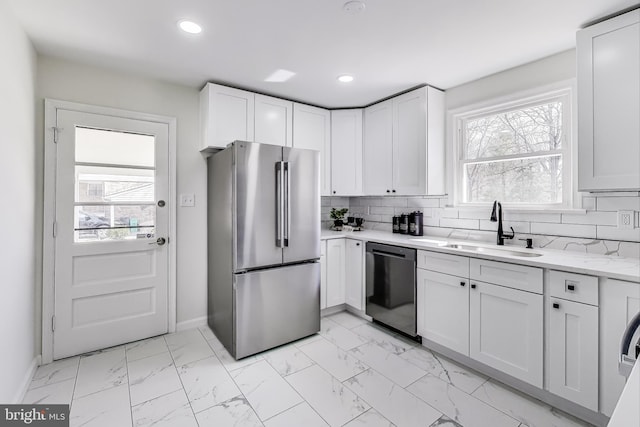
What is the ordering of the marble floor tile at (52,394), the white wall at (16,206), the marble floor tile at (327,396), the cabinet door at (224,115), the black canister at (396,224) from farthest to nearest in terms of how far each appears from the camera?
1. the black canister at (396,224)
2. the cabinet door at (224,115)
3. the marble floor tile at (52,394)
4. the marble floor tile at (327,396)
5. the white wall at (16,206)

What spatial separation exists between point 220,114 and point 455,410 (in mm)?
2933

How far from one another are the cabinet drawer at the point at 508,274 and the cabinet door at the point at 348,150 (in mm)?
1714

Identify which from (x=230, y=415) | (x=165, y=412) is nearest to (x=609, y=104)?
(x=230, y=415)

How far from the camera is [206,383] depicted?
7.02ft

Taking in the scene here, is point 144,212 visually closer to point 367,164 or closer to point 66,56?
point 66,56

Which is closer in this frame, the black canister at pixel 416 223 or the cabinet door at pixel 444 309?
the cabinet door at pixel 444 309

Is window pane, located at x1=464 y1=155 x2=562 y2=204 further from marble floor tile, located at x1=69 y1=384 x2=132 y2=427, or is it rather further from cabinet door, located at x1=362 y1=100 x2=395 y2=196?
marble floor tile, located at x1=69 y1=384 x2=132 y2=427

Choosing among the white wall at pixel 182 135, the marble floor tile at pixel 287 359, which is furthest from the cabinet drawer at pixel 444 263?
the white wall at pixel 182 135

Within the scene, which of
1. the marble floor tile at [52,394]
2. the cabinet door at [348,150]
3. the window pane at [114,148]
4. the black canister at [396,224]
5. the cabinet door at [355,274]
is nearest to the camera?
the marble floor tile at [52,394]

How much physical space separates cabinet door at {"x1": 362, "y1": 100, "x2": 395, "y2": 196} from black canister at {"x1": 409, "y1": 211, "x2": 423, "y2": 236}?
0.36 meters

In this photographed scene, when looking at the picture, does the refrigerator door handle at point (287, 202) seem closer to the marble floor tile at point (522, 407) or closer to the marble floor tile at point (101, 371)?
the marble floor tile at point (101, 371)

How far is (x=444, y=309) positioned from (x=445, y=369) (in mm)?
439

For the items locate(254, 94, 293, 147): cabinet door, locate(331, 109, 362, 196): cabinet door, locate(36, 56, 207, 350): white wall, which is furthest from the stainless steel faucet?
locate(36, 56, 207, 350): white wall

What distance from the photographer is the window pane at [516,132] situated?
2.48 m
